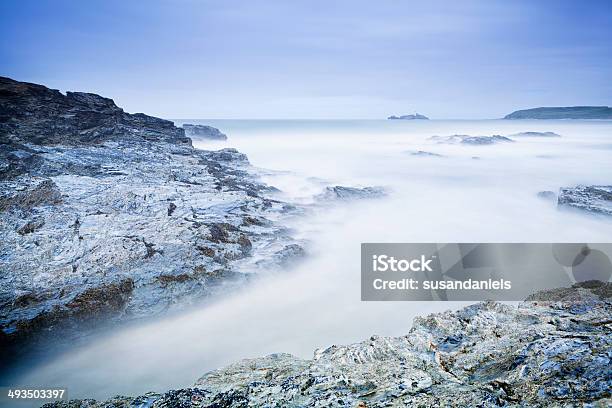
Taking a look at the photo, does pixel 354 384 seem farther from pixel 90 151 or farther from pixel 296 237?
pixel 90 151

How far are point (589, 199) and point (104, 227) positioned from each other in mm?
19754

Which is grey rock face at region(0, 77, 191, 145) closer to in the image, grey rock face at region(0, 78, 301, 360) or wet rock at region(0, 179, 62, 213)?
grey rock face at region(0, 78, 301, 360)

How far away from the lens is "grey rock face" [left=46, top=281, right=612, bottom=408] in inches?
141

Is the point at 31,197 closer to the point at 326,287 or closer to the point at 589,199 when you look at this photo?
the point at 326,287

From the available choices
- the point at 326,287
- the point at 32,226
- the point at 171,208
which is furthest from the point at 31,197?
the point at 326,287

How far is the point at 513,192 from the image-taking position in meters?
21.8

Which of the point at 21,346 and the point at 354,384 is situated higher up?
the point at 354,384

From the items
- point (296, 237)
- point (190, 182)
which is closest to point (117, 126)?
point (190, 182)

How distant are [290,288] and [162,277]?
12.1 feet

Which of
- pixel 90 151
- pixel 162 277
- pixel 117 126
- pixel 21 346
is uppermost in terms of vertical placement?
pixel 117 126

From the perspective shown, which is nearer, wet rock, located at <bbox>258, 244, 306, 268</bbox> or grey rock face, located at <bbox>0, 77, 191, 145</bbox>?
wet rock, located at <bbox>258, 244, 306, 268</bbox>

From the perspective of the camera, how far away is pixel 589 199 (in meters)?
16.0

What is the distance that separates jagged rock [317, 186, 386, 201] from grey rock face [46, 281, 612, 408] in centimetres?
1183

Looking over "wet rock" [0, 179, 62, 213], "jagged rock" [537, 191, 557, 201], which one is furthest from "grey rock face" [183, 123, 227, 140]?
"wet rock" [0, 179, 62, 213]
